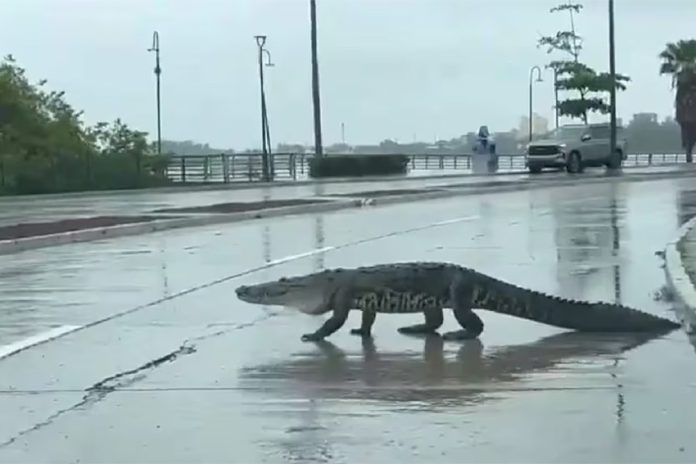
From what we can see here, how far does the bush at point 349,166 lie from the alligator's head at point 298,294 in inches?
1772

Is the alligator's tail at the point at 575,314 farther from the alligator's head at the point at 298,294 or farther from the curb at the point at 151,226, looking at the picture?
the curb at the point at 151,226

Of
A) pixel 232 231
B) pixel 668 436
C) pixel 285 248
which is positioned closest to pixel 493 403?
pixel 668 436

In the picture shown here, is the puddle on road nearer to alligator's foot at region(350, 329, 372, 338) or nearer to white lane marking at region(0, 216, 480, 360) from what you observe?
alligator's foot at region(350, 329, 372, 338)

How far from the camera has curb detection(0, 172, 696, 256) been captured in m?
21.9

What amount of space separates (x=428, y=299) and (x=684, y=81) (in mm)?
70517

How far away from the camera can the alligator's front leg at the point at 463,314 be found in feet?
35.5

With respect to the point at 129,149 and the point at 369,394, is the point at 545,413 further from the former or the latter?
the point at 129,149

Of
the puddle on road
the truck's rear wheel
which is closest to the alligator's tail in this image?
the puddle on road

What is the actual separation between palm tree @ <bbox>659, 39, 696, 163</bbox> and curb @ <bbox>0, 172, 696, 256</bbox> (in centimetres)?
3546

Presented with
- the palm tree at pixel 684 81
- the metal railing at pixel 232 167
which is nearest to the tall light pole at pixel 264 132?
the metal railing at pixel 232 167

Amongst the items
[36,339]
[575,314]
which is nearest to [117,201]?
[36,339]

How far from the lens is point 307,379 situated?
9.43 meters

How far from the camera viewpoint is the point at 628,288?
14.5m

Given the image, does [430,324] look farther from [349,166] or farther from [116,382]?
[349,166]
